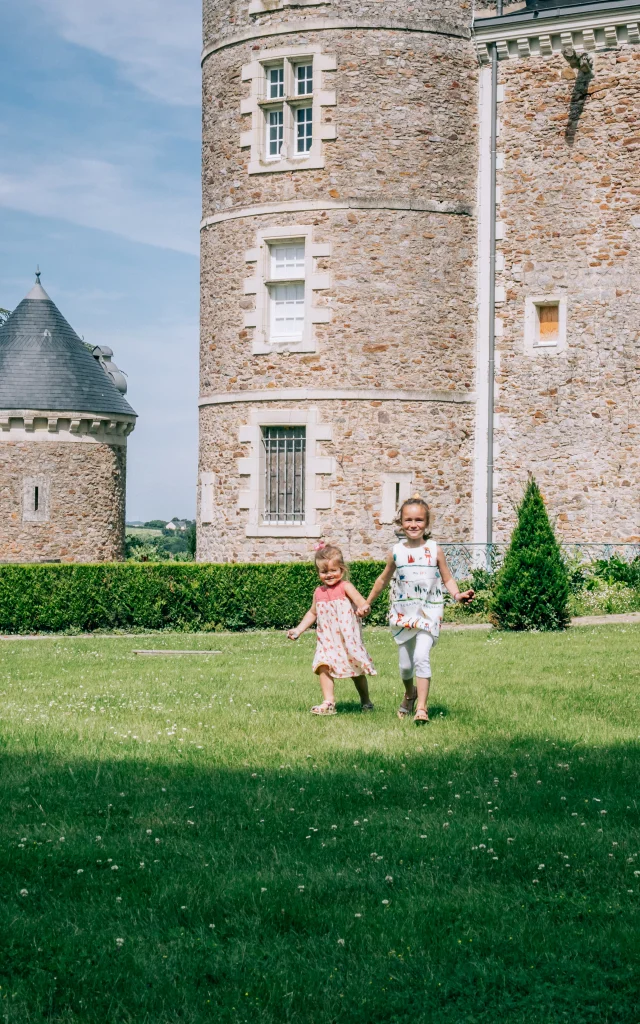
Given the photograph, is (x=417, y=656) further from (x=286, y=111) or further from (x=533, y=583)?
(x=286, y=111)

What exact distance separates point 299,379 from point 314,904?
52.1ft

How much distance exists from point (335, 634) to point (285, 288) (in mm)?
12106

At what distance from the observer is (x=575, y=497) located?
1994 cm

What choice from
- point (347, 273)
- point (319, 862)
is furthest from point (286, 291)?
point (319, 862)

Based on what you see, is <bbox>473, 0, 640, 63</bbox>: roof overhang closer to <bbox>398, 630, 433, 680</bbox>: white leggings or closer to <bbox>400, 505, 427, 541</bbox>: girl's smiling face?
<bbox>400, 505, 427, 541</bbox>: girl's smiling face

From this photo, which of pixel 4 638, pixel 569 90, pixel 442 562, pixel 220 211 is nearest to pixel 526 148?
pixel 569 90

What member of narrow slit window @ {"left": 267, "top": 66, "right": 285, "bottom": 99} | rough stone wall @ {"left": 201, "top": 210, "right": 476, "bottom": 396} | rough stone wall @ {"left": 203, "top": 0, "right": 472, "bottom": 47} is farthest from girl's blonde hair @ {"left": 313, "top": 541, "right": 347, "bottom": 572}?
rough stone wall @ {"left": 203, "top": 0, "right": 472, "bottom": 47}

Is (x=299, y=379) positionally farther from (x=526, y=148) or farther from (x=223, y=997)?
(x=223, y=997)

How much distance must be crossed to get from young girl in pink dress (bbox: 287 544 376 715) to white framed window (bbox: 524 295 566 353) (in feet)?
37.3

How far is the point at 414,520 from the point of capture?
29.8 feet

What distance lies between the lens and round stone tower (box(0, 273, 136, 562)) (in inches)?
1226

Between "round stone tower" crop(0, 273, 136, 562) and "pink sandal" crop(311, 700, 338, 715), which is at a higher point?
"round stone tower" crop(0, 273, 136, 562)

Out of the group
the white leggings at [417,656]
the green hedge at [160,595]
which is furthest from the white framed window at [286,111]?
the white leggings at [417,656]

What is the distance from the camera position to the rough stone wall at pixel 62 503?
30.9m
